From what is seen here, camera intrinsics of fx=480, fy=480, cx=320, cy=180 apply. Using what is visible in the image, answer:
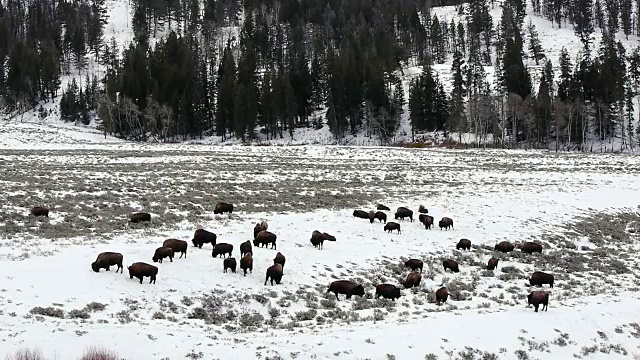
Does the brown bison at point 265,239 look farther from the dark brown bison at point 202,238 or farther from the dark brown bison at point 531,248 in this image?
the dark brown bison at point 531,248

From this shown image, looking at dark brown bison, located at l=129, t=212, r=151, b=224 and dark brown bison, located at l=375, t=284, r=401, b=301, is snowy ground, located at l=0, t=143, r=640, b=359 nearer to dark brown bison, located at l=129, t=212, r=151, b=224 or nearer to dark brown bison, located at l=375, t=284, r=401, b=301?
dark brown bison, located at l=375, t=284, r=401, b=301

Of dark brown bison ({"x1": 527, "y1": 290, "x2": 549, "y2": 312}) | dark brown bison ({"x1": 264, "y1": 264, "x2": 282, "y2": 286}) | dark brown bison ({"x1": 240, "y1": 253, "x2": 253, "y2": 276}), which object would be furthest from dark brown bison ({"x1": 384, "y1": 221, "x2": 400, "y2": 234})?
dark brown bison ({"x1": 240, "y1": 253, "x2": 253, "y2": 276})

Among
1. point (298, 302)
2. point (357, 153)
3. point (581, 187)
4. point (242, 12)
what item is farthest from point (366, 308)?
point (242, 12)

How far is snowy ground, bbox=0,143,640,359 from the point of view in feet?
34.7

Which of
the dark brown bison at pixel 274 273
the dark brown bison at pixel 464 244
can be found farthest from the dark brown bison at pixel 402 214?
the dark brown bison at pixel 274 273

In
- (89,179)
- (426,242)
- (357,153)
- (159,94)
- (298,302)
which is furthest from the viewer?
(159,94)

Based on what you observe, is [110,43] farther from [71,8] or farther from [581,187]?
[581,187]

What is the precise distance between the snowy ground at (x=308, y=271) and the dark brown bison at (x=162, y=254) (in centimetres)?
31

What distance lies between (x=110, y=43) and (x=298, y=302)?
483 feet

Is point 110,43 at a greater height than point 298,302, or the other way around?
point 110,43

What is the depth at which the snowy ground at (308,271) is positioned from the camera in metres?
10.6

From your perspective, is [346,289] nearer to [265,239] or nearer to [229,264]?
[229,264]

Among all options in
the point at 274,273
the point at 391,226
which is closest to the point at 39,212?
the point at 274,273

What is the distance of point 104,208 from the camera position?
71.1ft
